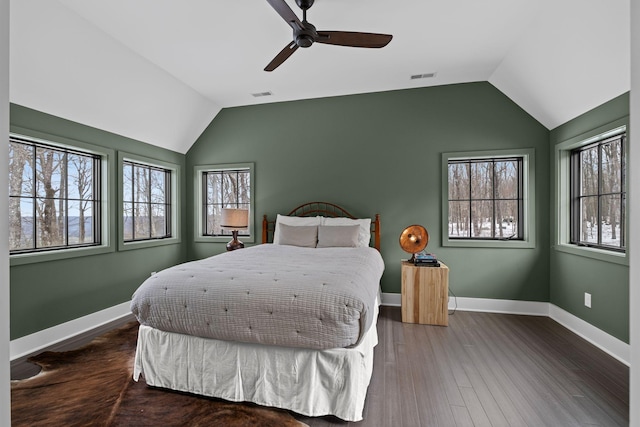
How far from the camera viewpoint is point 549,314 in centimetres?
375

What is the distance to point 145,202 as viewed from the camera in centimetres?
439

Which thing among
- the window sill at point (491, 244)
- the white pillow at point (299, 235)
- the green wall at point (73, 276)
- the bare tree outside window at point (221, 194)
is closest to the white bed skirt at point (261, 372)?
the green wall at point (73, 276)

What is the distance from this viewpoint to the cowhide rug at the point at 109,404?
1.89m

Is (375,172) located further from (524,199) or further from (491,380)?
(491,380)

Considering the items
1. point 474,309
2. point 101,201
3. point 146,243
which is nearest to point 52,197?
point 101,201

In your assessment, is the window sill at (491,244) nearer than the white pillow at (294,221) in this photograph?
Yes

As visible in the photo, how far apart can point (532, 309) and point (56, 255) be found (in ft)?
17.0

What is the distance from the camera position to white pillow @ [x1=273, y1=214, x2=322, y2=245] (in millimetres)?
4164

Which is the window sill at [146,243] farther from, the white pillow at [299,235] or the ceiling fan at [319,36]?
the ceiling fan at [319,36]

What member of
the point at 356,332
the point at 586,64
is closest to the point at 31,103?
the point at 356,332

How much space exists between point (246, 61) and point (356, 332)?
3007mm

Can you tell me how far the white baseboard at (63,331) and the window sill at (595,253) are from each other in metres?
5.04
